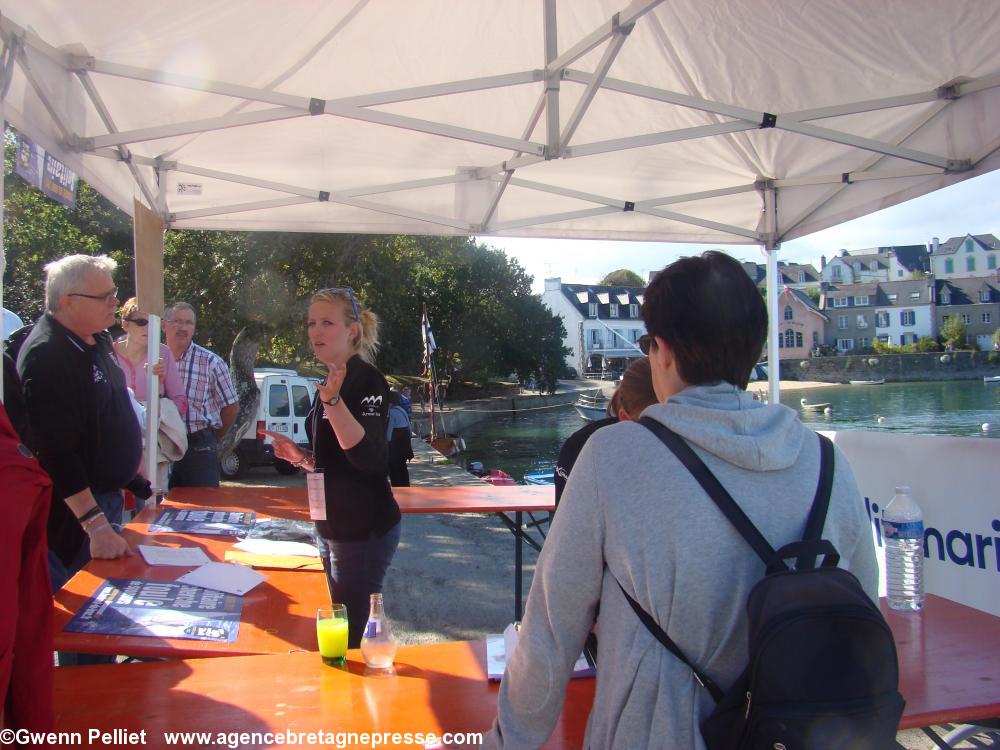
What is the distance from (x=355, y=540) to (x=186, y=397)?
2525mm

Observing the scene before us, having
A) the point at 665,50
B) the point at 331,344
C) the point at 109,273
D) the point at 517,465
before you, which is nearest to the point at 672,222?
the point at 665,50

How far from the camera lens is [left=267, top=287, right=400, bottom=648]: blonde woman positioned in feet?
7.77

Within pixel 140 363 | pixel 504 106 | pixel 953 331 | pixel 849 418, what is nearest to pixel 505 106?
pixel 504 106

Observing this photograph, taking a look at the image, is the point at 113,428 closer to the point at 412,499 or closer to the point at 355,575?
the point at 355,575

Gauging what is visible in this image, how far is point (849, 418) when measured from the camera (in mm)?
31938

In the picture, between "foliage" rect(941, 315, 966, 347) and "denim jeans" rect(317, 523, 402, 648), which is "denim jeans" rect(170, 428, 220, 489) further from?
"foliage" rect(941, 315, 966, 347)

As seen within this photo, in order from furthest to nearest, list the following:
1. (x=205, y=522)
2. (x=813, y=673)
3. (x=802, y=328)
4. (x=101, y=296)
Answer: (x=802, y=328) → (x=205, y=522) → (x=101, y=296) → (x=813, y=673)

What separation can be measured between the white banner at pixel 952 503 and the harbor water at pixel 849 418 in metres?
16.6

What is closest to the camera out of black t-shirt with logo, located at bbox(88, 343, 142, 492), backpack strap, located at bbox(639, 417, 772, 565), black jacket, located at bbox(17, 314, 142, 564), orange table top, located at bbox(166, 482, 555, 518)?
backpack strap, located at bbox(639, 417, 772, 565)

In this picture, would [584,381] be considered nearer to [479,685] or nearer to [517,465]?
[517,465]

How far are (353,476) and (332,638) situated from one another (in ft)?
2.63

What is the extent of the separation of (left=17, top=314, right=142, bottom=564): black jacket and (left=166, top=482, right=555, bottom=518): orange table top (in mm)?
1042

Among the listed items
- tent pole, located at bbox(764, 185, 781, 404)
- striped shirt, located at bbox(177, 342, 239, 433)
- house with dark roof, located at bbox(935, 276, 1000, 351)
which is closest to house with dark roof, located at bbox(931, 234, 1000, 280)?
house with dark roof, located at bbox(935, 276, 1000, 351)

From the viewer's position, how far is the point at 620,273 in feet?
254
